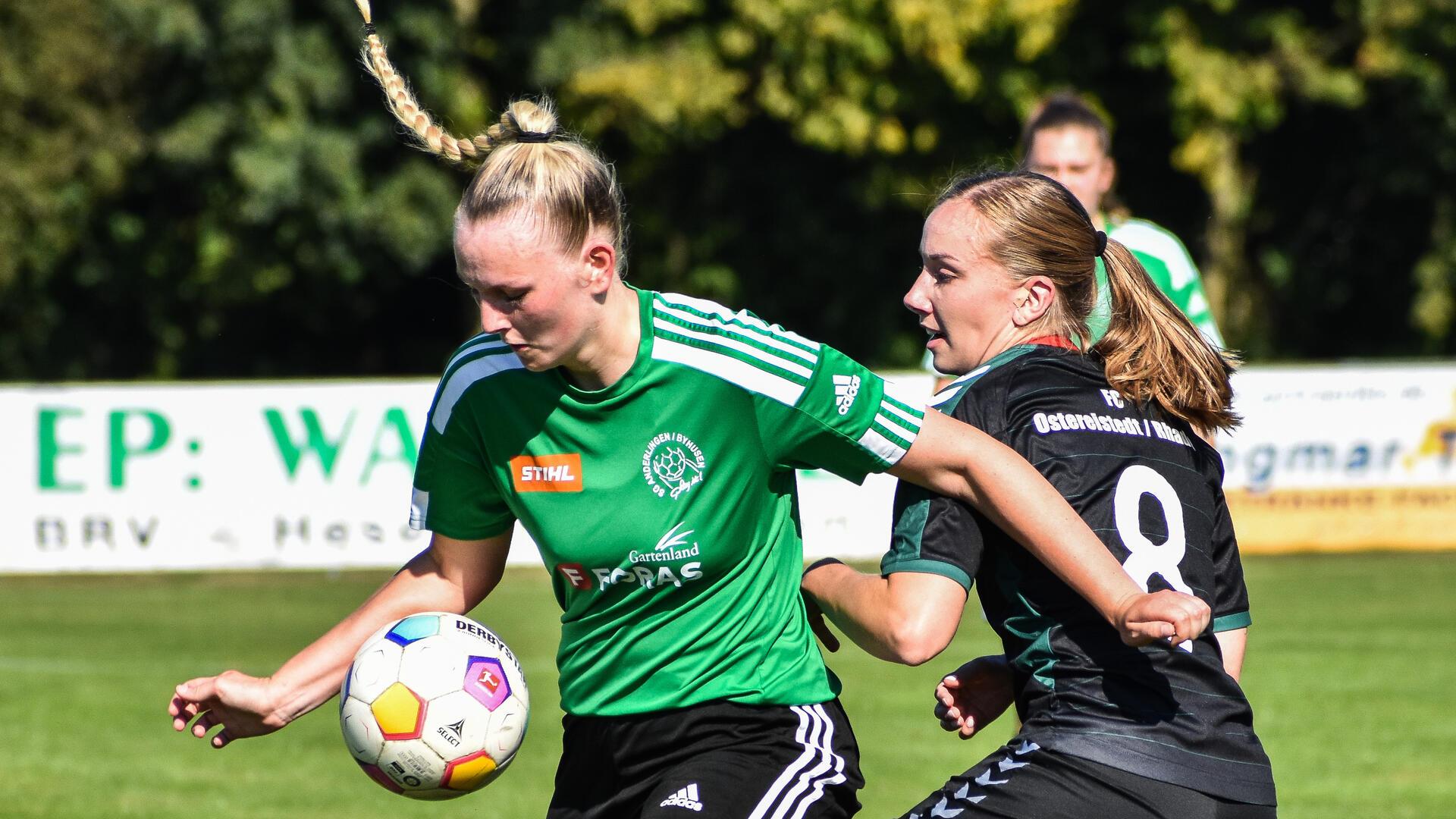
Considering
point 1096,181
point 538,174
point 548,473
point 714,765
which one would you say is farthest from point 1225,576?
point 1096,181

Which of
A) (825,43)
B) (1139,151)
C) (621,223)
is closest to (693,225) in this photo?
(825,43)

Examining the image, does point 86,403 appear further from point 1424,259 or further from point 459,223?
point 1424,259

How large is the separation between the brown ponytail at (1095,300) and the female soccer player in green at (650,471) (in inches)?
13.2

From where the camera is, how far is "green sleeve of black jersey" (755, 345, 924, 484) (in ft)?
10.5

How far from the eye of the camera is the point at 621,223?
11.2 feet

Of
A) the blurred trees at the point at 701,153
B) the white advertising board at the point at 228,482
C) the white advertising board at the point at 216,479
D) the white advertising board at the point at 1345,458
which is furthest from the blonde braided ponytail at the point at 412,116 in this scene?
the blurred trees at the point at 701,153

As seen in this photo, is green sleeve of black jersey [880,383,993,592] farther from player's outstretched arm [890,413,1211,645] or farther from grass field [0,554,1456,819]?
grass field [0,554,1456,819]

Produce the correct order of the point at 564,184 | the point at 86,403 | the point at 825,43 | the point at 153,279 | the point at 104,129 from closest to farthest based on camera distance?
the point at 564,184 → the point at 86,403 → the point at 825,43 → the point at 104,129 → the point at 153,279

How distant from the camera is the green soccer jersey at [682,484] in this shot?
3.30 meters

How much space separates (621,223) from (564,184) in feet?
0.73

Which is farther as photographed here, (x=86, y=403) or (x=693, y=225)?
(x=693, y=225)

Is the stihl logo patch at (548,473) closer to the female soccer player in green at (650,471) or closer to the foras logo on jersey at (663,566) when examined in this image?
the female soccer player in green at (650,471)

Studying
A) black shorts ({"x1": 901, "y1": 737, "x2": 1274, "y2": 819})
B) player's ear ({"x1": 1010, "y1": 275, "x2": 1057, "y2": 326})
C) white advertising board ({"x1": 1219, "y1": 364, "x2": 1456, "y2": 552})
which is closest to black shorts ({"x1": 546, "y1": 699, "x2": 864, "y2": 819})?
black shorts ({"x1": 901, "y1": 737, "x2": 1274, "y2": 819})

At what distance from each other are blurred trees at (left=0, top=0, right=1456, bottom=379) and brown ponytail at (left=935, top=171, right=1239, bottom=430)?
678 inches
